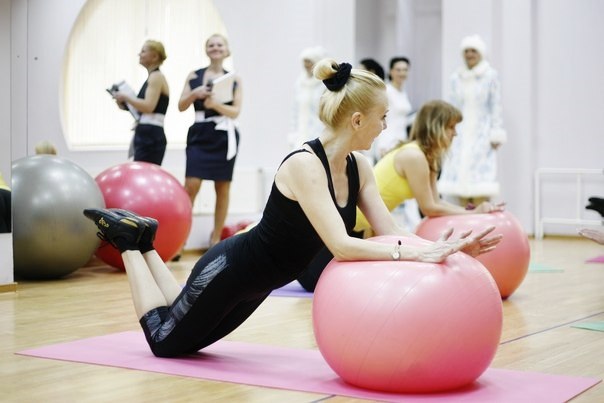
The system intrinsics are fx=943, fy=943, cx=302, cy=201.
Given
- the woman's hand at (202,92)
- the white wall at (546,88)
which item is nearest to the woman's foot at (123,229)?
the woman's hand at (202,92)

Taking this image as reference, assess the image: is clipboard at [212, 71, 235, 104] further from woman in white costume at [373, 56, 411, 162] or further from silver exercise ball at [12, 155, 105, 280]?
woman in white costume at [373, 56, 411, 162]

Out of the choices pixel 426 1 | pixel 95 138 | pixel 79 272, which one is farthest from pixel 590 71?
pixel 79 272

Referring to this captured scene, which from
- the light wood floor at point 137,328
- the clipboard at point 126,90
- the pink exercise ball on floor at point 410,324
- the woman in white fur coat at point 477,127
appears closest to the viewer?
the pink exercise ball on floor at point 410,324

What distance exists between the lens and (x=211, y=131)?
6.66 metres

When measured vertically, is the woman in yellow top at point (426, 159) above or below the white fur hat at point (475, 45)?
below

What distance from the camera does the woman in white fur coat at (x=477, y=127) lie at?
306 inches

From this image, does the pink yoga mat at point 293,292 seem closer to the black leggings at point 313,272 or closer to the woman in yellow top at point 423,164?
the black leggings at point 313,272

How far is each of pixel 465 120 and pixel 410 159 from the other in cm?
340

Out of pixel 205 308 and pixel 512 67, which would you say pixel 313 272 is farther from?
pixel 512 67

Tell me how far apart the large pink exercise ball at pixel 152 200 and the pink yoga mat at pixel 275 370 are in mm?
2175

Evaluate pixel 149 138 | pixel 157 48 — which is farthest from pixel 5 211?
pixel 157 48

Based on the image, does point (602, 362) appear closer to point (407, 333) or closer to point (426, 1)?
point (407, 333)

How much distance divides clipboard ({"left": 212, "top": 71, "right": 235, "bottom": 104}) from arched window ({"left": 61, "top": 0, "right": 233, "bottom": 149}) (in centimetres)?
136

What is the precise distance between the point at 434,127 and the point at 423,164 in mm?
192
